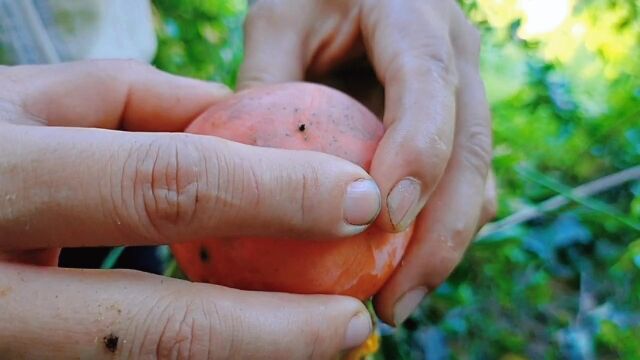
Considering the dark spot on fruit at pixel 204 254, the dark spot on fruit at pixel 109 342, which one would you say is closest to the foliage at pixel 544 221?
the dark spot on fruit at pixel 204 254

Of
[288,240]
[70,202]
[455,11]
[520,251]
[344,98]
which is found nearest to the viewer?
[70,202]

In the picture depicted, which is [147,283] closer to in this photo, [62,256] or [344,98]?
[344,98]

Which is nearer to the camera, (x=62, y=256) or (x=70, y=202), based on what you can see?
(x=70, y=202)

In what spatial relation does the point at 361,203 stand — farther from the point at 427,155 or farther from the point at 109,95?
the point at 109,95

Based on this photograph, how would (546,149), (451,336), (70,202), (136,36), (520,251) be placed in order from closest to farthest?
(70,202) < (136,36) < (451,336) < (520,251) < (546,149)

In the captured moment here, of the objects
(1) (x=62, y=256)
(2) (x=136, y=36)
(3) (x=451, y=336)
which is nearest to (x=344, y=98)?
(2) (x=136, y=36)

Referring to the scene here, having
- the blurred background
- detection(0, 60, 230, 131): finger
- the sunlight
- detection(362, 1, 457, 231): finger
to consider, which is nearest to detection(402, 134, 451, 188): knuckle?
detection(362, 1, 457, 231): finger
